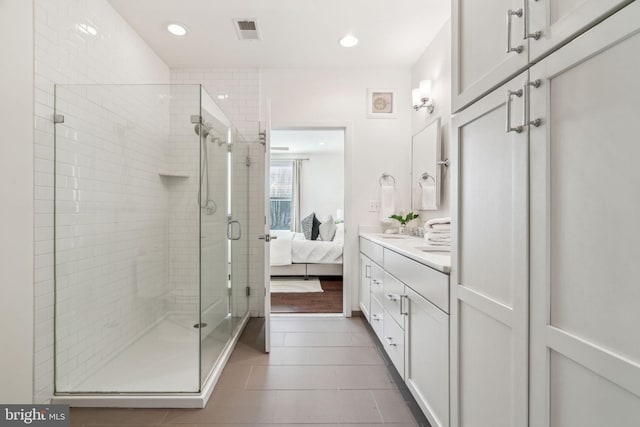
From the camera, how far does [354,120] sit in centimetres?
349

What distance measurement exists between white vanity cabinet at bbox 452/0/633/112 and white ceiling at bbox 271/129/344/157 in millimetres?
4101

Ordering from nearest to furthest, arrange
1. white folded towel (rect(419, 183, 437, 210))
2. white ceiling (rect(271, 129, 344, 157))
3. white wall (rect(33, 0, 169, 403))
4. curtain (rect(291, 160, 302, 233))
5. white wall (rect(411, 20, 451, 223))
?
white wall (rect(33, 0, 169, 403)) < white wall (rect(411, 20, 451, 223)) < white folded towel (rect(419, 183, 437, 210)) < white ceiling (rect(271, 129, 344, 157)) < curtain (rect(291, 160, 302, 233))

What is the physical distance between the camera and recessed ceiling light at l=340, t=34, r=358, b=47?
2836mm

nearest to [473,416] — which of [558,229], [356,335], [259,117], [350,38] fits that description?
[558,229]

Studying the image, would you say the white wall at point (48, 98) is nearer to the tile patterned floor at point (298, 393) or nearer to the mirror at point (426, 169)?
the tile patterned floor at point (298, 393)

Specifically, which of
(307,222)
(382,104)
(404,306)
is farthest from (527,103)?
(307,222)

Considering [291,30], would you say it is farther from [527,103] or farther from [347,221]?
[527,103]

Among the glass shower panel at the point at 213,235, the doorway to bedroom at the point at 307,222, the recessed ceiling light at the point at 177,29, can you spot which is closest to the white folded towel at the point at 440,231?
the doorway to bedroom at the point at 307,222

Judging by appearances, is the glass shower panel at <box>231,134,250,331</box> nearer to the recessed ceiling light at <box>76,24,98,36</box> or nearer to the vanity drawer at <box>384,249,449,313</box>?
the recessed ceiling light at <box>76,24,98,36</box>

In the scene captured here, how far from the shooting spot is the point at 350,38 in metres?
2.85

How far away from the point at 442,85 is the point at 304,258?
3170mm

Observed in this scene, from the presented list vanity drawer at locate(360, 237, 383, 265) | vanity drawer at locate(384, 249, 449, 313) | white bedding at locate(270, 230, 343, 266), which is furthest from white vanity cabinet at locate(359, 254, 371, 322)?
white bedding at locate(270, 230, 343, 266)

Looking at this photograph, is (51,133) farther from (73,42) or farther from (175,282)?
(175,282)

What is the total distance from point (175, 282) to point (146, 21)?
208 cm
